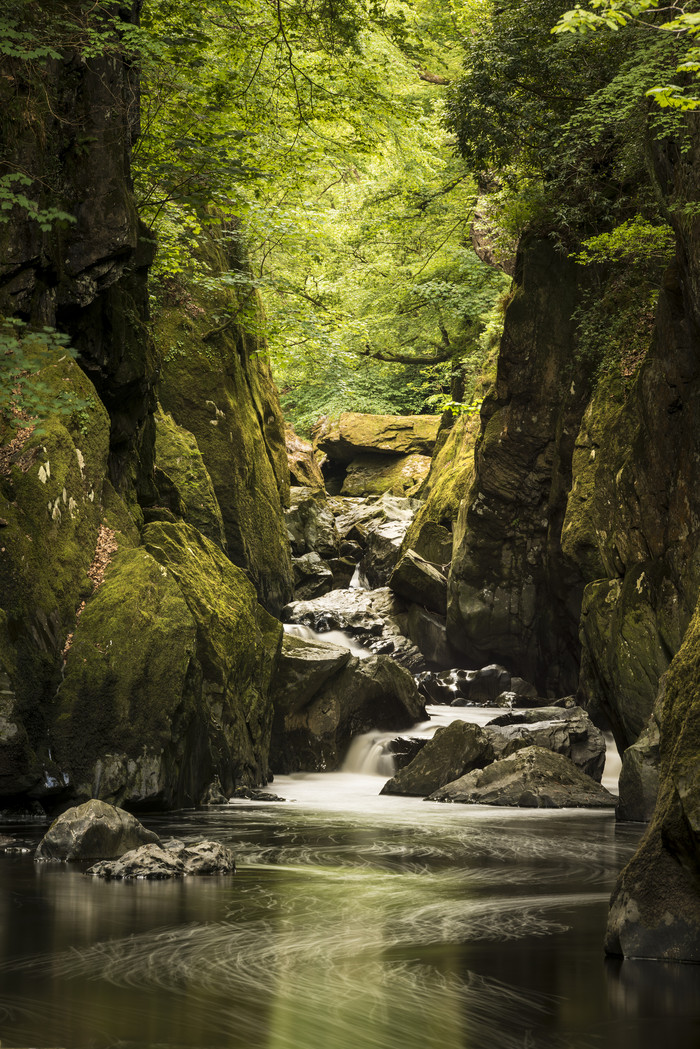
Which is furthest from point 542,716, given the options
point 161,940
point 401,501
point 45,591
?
point 401,501

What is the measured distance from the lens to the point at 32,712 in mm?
9242

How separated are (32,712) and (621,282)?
1116 cm

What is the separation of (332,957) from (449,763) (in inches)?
351

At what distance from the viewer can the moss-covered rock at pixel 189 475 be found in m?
16.7

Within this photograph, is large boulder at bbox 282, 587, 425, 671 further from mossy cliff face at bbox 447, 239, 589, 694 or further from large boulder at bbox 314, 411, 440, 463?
large boulder at bbox 314, 411, 440, 463

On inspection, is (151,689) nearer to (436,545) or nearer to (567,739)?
(567,739)

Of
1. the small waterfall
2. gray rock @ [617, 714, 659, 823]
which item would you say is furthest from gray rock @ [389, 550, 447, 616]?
gray rock @ [617, 714, 659, 823]

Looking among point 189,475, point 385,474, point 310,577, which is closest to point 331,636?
point 310,577

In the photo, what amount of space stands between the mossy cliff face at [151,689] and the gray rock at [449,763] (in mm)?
2307

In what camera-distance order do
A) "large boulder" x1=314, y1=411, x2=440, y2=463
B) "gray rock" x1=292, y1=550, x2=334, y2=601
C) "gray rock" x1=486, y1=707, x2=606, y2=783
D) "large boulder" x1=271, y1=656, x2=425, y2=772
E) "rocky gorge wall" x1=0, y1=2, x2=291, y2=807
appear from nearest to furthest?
1. "rocky gorge wall" x1=0, y1=2, x2=291, y2=807
2. "gray rock" x1=486, y1=707, x2=606, y2=783
3. "large boulder" x1=271, y1=656, x2=425, y2=772
4. "gray rock" x1=292, y1=550, x2=334, y2=601
5. "large boulder" x1=314, y1=411, x2=440, y2=463

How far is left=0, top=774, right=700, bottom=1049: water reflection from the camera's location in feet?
12.9

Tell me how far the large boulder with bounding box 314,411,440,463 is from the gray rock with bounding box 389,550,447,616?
10.5m

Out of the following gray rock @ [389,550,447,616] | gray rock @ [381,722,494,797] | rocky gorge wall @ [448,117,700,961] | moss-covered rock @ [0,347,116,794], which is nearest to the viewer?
rocky gorge wall @ [448,117,700,961]

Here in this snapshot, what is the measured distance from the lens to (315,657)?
52.9 feet
